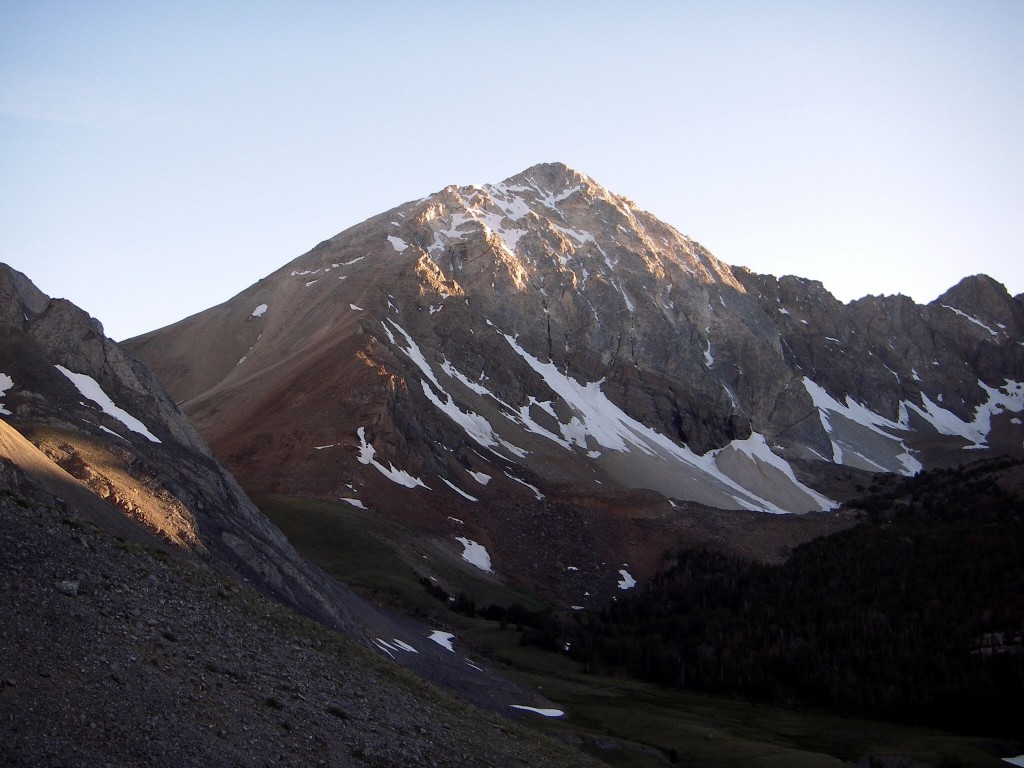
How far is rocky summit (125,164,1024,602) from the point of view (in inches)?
3280

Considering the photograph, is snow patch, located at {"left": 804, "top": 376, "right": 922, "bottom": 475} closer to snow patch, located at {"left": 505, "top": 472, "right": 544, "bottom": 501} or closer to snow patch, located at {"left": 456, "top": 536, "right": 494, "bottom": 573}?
snow patch, located at {"left": 505, "top": 472, "right": 544, "bottom": 501}

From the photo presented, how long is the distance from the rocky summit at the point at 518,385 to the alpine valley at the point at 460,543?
52 cm

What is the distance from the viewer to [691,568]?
3211 inches

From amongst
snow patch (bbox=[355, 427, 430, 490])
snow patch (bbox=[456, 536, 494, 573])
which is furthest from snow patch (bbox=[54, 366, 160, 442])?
snow patch (bbox=[355, 427, 430, 490])

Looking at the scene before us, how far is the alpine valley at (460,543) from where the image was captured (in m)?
20.2

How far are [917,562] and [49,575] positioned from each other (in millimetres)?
69417

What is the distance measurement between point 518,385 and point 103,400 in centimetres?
8447

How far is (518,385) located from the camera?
12369cm

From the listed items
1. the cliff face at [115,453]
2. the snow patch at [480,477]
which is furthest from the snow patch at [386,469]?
the cliff face at [115,453]

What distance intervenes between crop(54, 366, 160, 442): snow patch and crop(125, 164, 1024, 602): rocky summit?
3357cm

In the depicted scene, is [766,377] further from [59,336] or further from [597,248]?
[59,336]

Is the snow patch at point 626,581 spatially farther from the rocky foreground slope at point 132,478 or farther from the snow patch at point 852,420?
the snow patch at point 852,420

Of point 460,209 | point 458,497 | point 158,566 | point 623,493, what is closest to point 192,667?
point 158,566

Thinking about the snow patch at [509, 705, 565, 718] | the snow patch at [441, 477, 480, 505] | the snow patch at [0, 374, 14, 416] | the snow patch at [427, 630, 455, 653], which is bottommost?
the snow patch at [509, 705, 565, 718]
